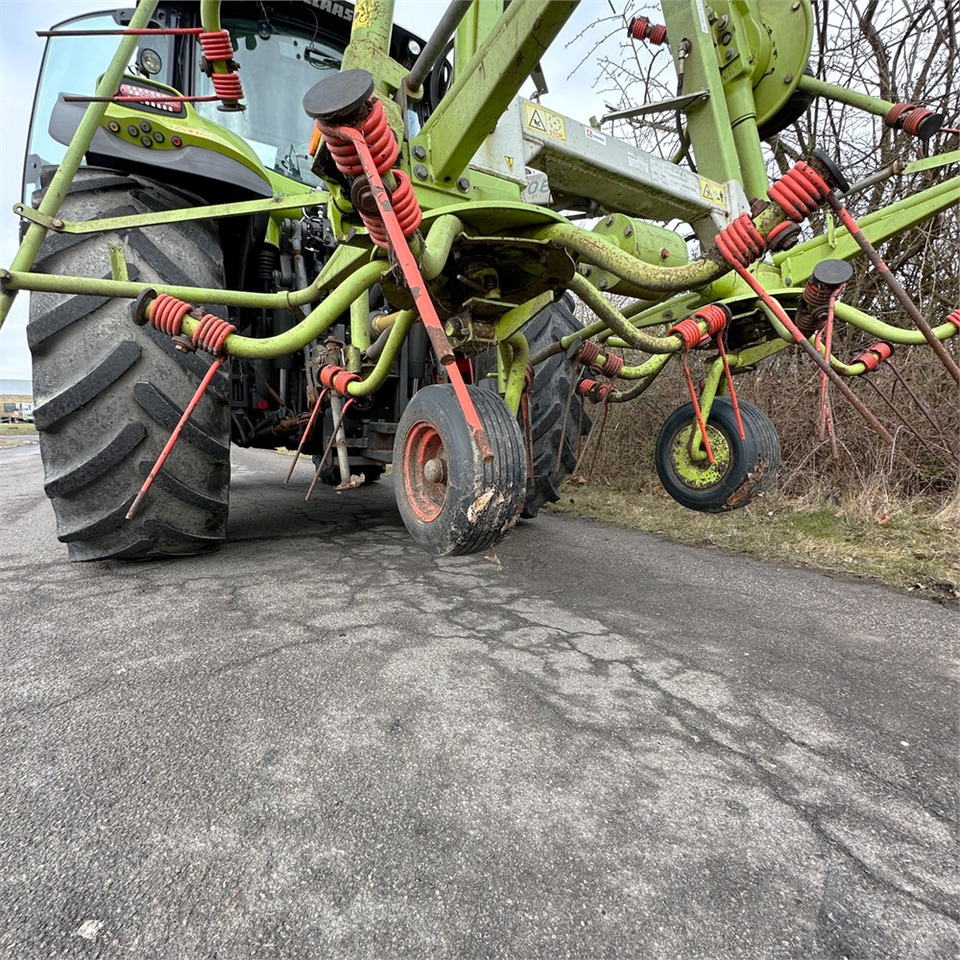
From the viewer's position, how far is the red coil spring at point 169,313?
5.24 ft

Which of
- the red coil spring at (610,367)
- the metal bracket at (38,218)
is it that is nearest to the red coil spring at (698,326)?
the red coil spring at (610,367)

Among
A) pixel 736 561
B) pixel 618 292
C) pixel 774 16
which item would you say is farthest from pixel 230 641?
pixel 774 16

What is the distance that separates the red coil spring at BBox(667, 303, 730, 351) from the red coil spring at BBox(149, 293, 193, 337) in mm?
1572

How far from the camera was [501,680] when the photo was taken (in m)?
1.48

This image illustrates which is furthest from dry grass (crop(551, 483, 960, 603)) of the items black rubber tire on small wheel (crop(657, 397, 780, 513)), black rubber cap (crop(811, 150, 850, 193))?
black rubber cap (crop(811, 150, 850, 193))

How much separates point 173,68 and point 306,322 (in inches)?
82.6

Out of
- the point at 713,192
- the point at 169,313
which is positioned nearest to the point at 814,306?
the point at 713,192

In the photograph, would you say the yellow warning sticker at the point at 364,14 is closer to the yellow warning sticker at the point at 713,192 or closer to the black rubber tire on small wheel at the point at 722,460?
the yellow warning sticker at the point at 713,192

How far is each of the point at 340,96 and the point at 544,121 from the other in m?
1.10

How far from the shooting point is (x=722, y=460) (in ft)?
7.34

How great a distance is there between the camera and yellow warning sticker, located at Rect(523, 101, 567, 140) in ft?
6.28

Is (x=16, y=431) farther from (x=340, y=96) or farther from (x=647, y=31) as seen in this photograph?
(x=340, y=96)

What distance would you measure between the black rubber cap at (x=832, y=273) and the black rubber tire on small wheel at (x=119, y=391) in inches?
82.5

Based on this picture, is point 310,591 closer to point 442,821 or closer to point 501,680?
point 501,680
